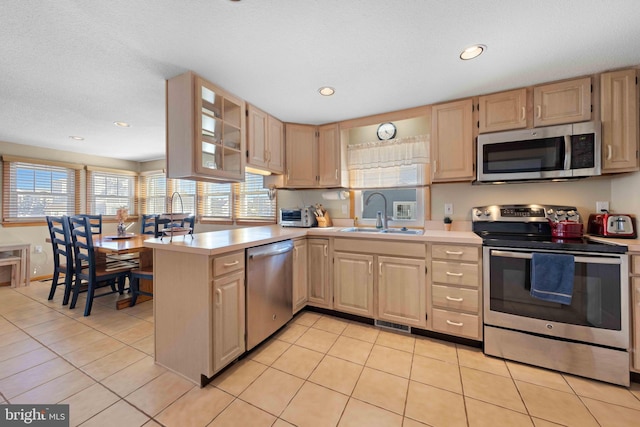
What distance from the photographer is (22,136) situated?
3.56m

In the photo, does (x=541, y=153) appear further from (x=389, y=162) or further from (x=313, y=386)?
(x=313, y=386)

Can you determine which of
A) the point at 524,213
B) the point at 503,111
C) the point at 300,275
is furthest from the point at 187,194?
the point at 524,213

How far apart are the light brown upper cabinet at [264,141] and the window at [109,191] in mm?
4286

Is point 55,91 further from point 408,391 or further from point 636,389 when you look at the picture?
point 636,389

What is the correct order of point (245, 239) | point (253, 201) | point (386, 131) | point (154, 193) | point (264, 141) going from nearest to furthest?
1. point (245, 239)
2. point (264, 141)
3. point (386, 131)
4. point (253, 201)
5. point (154, 193)

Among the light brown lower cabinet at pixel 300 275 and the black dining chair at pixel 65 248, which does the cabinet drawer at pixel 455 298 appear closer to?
the light brown lower cabinet at pixel 300 275

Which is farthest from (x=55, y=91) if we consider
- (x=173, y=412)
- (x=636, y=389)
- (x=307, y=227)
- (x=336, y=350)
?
(x=636, y=389)

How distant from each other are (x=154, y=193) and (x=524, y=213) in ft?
21.1

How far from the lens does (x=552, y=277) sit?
1679 mm

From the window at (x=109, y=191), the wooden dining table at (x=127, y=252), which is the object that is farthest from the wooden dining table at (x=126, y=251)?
the window at (x=109, y=191)

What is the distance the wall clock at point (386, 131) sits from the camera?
2.84 m

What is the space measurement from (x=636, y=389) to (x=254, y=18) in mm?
3284

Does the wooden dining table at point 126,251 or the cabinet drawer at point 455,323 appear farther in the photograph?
the wooden dining table at point 126,251

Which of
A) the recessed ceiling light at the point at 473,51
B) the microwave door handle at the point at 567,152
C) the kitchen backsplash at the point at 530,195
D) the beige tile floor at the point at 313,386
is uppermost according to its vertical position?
the recessed ceiling light at the point at 473,51
